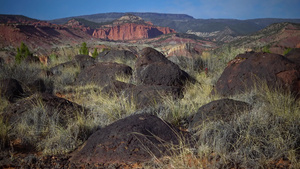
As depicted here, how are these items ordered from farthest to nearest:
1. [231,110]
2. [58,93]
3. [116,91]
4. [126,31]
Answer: [126,31] < [58,93] < [116,91] < [231,110]

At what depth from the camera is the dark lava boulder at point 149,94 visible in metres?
4.21

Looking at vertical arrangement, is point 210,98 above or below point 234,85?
below

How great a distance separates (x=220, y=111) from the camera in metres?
3.04

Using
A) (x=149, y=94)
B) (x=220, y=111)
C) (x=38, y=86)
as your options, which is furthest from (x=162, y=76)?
(x=38, y=86)

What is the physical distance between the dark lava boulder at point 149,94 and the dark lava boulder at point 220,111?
43.4 inches

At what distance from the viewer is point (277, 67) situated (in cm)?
411

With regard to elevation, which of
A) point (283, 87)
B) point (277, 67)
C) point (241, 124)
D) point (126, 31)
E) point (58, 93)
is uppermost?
point (126, 31)

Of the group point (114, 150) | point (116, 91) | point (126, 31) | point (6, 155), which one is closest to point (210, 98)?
point (116, 91)

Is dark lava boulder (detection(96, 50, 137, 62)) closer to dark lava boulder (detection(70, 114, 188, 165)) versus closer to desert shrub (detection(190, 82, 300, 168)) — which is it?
dark lava boulder (detection(70, 114, 188, 165))

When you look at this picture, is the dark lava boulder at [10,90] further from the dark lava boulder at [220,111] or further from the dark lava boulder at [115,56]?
the dark lava boulder at [115,56]

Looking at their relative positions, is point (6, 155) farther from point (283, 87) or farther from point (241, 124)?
point (283, 87)

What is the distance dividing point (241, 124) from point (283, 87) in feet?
6.17

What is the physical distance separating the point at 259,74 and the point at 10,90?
596 cm

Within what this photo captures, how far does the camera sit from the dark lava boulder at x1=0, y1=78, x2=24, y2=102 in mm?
5109
